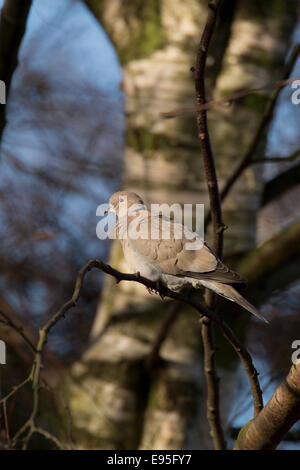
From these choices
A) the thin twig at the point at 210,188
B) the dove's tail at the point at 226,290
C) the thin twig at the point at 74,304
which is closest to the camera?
the thin twig at the point at 74,304

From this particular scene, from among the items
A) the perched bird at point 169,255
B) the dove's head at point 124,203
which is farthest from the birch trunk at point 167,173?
the perched bird at point 169,255

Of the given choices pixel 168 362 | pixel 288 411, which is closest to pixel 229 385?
pixel 168 362

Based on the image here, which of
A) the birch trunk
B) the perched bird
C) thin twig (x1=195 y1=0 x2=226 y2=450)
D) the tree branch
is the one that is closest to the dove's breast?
the perched bird

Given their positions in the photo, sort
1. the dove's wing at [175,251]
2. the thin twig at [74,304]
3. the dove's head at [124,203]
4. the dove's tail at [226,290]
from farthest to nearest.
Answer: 1. the dove's head at [124,203]
2. the dove's wing at [175,251]
3. the dove's tail at [226,290]
4. the thin twig at [74,304]

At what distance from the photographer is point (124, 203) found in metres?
2.44

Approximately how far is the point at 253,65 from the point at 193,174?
2.60 feet

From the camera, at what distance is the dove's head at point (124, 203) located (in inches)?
96.1

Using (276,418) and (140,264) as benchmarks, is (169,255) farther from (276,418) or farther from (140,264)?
(276,418)

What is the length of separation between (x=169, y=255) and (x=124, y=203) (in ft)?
1.21

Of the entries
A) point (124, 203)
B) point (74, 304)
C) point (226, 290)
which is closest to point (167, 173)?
point (124, 203)

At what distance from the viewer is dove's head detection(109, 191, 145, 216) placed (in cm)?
244

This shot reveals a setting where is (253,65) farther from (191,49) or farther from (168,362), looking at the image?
(168,362)

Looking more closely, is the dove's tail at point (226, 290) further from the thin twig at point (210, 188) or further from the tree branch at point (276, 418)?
the tree branch at point (276, 418)

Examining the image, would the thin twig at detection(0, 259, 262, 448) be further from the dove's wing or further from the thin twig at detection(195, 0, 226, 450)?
the thin twig at detection(195, 0, 226, 450)
